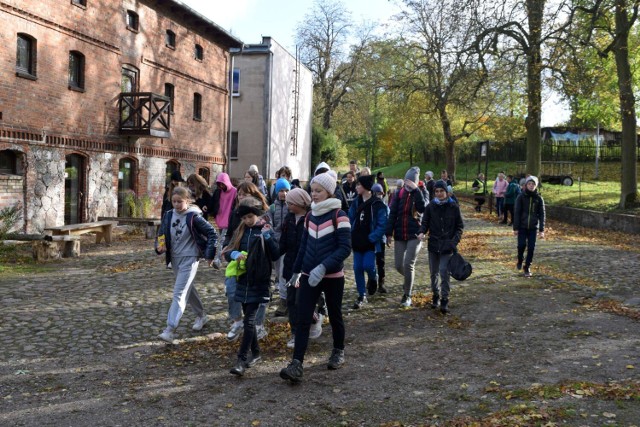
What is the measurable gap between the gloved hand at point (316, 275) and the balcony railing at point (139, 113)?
623 inches

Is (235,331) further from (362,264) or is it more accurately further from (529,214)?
(529,214)

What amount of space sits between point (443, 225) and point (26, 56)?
42.8 feet

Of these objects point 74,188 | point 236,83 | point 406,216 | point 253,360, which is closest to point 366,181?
point 406,216

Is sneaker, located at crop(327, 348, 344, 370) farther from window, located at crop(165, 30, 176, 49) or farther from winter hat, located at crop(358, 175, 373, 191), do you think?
window, located at crop(165, 30, 176, 49)

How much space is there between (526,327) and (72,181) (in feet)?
48.6

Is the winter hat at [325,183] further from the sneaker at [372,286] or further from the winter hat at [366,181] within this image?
the sneaker at [372,286]

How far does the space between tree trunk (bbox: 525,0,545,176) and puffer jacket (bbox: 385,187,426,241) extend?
15.0 metres

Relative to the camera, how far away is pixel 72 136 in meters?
17.7

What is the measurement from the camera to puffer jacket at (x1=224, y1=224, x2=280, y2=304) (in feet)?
19.1

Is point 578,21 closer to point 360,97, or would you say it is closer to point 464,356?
point 464,356

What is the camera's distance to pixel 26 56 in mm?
16000

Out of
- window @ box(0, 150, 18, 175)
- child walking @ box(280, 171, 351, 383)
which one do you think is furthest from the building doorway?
child walking @ box(280, 171, 351, 383)

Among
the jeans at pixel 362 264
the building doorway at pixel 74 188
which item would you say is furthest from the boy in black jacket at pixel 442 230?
the building doorway at pixel 74 188

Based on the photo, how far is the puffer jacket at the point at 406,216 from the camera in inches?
339
